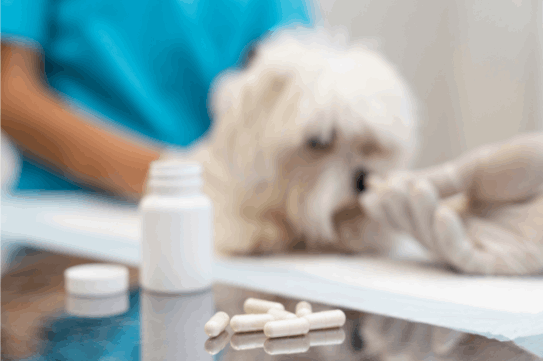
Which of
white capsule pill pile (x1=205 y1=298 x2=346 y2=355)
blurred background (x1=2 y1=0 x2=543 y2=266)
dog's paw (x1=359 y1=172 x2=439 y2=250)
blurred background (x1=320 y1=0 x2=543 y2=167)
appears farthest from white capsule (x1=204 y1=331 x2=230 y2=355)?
blurred background (x1=320 y1=0 x2=543 y2=167)

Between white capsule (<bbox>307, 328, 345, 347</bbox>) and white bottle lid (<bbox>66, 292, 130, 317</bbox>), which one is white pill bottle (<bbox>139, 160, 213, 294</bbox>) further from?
white capsule (<bbox>307, 328, 345, 347</bbox>)

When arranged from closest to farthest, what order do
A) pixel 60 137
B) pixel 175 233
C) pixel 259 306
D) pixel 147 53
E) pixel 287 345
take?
pixel 287 345, pixel 259 306, pixel 175 233, pixel 60 137, pixel 147 53

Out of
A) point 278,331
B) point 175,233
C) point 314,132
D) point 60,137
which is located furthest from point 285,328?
point 60,137

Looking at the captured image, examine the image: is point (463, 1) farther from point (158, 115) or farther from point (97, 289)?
point (97, 289)

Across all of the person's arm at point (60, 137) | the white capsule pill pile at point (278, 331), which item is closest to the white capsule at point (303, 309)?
the white capsule pill pile at point (278, 331)

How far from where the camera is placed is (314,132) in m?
0.86

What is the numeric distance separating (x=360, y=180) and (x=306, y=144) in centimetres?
12

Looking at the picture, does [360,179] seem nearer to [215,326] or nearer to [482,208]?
[482,208]

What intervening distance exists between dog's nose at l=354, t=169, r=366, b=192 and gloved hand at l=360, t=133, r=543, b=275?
0.08 m

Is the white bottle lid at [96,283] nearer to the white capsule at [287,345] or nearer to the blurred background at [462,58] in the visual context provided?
the white capsule at [287,345]

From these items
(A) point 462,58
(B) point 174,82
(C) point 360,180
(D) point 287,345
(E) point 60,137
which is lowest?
(D) point 287,345

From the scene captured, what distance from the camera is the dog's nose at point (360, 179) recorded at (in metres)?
0.92

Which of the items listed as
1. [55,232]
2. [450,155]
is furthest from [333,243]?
[450,155]

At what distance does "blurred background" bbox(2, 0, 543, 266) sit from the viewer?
5.29 feet
